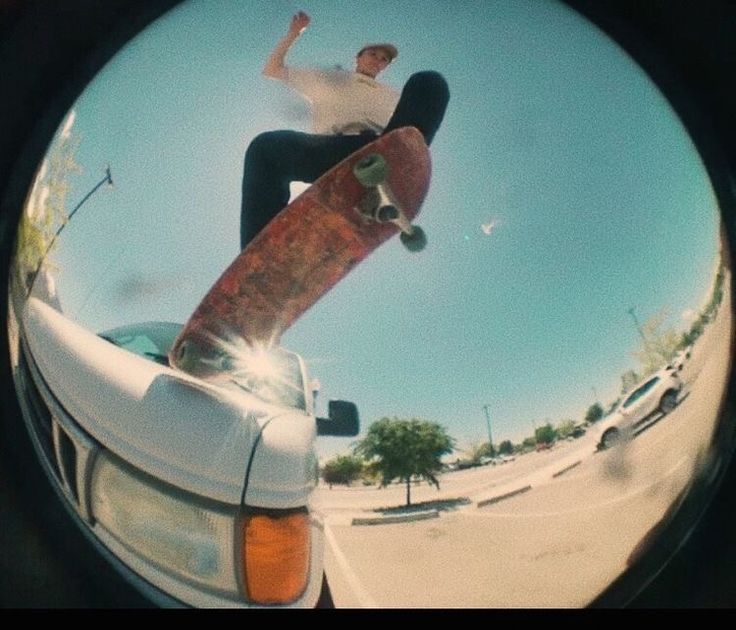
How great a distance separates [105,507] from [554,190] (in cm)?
116

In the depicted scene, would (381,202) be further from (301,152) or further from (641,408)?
(641,408)

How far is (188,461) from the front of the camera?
145 cm

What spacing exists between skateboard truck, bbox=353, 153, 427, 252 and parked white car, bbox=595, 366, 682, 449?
524 mm

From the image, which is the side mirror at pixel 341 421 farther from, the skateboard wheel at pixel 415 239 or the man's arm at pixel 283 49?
the man's arm at pixel 283 49

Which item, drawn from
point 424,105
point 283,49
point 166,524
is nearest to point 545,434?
point 424,105

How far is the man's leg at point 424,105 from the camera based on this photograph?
1.44 m

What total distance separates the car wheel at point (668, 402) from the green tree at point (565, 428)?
10.2 inches

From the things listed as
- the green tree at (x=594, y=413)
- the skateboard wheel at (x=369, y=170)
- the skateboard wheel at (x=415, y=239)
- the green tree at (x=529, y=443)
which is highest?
the skateboard wheel at (x=369, y=170)

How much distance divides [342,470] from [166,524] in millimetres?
411

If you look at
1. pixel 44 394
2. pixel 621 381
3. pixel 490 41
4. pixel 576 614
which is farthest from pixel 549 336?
pixel 44 394

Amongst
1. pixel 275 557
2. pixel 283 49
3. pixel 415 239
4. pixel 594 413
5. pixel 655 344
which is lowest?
pixel 275 557

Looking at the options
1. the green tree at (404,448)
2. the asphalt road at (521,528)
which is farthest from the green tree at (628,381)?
the green tree at (404,448)

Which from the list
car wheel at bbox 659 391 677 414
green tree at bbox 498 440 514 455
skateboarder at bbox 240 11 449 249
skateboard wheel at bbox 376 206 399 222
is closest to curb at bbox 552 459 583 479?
green tree at bbox 498 440 514 455

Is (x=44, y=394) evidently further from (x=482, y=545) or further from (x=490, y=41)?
(x=490, y=41)
